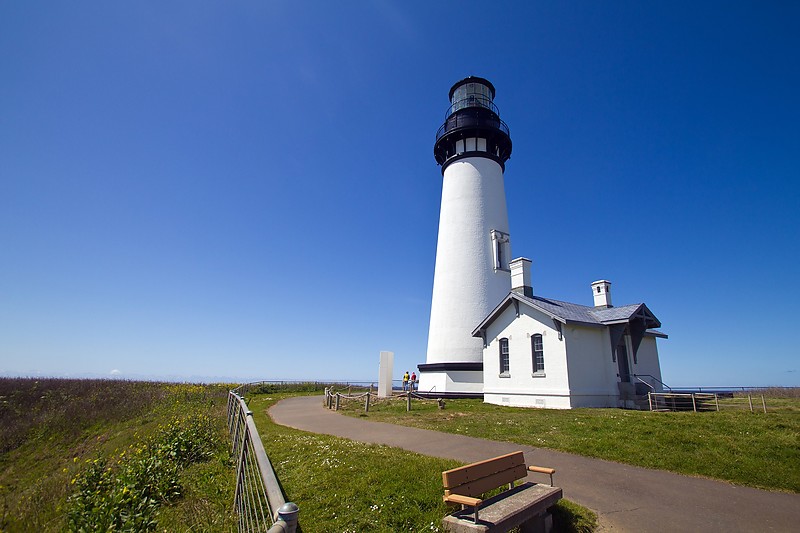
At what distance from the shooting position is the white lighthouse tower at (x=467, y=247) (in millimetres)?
21516

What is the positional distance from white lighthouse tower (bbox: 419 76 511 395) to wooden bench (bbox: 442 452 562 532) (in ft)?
51.8

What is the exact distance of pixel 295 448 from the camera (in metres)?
9.39

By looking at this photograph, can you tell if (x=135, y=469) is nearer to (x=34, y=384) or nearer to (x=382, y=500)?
(x=382, y=500)

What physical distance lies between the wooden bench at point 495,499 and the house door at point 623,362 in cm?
1624

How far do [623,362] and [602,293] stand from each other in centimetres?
390

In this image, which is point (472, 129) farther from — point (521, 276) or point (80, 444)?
point (80, 444)

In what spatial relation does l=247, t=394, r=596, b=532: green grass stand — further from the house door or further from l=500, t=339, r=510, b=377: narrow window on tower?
the house door

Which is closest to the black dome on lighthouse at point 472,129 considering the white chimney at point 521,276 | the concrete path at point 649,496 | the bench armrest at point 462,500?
the white chimney at point 521,276

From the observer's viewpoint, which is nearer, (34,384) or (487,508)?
(487,508)

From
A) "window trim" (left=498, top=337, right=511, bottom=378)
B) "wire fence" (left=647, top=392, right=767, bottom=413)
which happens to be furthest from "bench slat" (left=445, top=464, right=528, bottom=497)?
"wire fence" (left=647, top=392, right=767, bottom=413)

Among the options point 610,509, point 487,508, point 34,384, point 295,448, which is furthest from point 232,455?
point 34,384

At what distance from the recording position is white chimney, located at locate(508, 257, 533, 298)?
20109 mm

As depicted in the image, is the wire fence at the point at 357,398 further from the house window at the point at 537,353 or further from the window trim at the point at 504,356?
the house window at the point at 537,353

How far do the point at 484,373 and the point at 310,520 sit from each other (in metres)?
16.6
